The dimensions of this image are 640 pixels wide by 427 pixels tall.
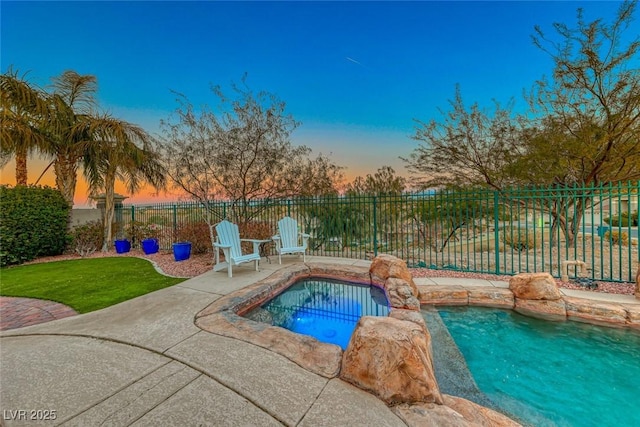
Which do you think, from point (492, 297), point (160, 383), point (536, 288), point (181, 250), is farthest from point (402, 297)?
point (181, 250)

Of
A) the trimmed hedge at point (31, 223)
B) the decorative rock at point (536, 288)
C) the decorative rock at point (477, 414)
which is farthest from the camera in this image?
the trimmed hedge at point (31, 223)

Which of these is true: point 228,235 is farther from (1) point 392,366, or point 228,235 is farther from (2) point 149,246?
(2) point 149,246

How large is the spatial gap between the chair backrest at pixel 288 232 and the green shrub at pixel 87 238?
6636 mm

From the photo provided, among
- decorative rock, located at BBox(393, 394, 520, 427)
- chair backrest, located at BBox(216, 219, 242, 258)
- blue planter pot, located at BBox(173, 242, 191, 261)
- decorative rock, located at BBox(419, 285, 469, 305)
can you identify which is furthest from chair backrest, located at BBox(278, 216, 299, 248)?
decorative rock, located at BBox(393, 394, 520, 427)

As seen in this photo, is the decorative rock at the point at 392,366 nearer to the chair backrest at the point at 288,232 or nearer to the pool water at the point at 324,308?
the pool water at the point at 324,308

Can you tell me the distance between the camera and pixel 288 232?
6.25m

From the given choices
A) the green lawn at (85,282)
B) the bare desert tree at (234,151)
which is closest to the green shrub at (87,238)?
the green lawn at (85,282)

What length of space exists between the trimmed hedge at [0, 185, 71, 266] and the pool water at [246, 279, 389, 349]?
25.7 feet

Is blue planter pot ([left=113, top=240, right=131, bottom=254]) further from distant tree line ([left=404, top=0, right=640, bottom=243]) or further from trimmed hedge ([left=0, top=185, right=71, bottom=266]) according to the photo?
distant tree line ([left=404, top=0, right=640, bottom=243])

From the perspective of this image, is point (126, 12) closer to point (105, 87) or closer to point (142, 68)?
point (142, 68)

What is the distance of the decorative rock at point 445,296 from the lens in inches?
160

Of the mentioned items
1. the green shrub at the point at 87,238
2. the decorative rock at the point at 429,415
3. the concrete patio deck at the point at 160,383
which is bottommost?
the decorative rock at the point at 429,415

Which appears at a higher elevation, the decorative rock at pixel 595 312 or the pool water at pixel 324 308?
the decorative rock at pixel 595 312

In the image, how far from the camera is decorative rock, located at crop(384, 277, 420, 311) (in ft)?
11.9
